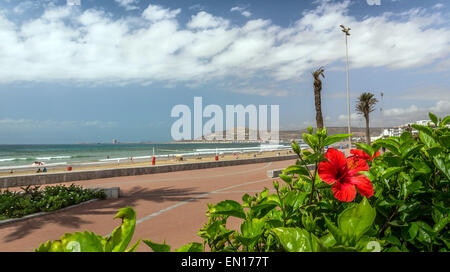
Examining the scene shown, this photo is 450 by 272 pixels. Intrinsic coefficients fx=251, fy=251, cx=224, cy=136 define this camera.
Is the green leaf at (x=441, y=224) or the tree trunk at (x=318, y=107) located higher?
the tree trunk at (x=318, y=107)

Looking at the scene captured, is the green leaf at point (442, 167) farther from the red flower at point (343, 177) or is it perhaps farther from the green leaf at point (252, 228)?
the green leaf at point (252, 228)

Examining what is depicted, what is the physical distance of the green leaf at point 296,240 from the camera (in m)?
0.64

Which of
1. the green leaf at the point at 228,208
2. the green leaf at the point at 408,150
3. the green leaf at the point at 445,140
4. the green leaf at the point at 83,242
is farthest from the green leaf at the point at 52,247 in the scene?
the green leaf at the point at 445,140

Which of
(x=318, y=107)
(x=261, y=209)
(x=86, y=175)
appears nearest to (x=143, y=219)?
(x=261, y=209)

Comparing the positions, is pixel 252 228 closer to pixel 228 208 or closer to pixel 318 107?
pixel 228 208

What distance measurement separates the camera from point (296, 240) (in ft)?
2.13

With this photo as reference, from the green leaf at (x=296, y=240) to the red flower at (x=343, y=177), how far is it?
301 millimetres

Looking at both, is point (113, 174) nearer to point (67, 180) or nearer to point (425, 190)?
point (67, 180)

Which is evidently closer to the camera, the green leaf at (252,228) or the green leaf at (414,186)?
the green leaf at (252,228)

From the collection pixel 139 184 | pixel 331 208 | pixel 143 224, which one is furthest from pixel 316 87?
pixel 331 208

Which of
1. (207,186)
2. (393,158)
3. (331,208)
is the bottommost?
(207,186)

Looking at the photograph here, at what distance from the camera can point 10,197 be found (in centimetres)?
725

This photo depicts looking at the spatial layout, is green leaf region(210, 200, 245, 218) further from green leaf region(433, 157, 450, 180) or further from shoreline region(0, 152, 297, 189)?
shoreline region(0, 152, 297, 189)
